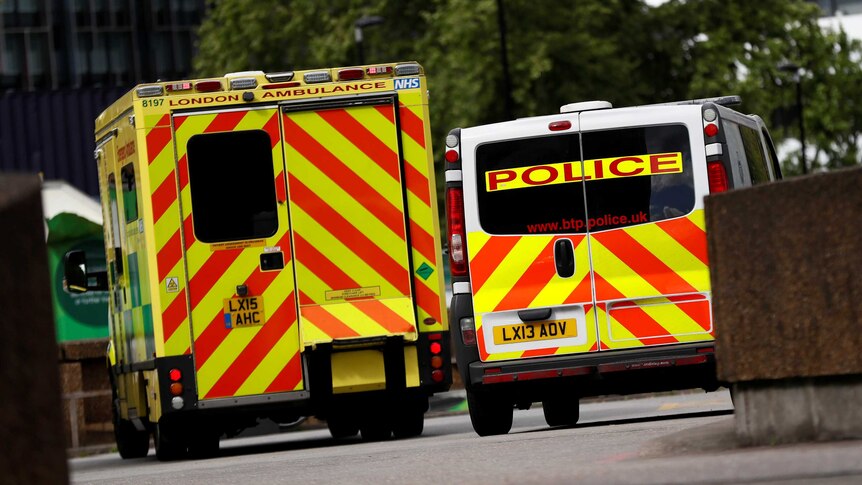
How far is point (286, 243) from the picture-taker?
14148 mm

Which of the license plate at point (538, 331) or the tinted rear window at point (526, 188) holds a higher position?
the tinted rear window at point (526, 188)

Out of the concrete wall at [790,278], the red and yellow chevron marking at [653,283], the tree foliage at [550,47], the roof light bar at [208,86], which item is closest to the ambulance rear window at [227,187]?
the roof light bar at [208,86]

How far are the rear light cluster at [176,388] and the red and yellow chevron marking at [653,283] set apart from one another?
3190 millimetres

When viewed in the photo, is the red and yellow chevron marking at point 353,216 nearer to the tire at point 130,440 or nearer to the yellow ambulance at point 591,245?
the yellow ambulance at point 591,245

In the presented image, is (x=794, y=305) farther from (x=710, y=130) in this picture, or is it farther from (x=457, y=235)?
(x=457, y=235)

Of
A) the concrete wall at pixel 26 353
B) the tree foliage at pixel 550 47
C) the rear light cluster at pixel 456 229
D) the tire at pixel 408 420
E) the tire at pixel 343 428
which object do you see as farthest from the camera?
the tree foliage at pixel 550 47

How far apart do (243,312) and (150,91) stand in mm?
1719

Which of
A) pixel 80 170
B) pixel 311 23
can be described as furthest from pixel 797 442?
pixel 80 170

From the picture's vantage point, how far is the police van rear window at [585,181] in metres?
12.5

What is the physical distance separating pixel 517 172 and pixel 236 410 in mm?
2922

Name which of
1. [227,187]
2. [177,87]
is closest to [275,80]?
[177,87]

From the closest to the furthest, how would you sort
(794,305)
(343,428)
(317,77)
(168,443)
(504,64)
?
1. (794,305)
2. (317,77)
3. (168,443)
4. (343,428)
5. (504,64)

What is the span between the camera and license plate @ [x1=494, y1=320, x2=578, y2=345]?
500 inches

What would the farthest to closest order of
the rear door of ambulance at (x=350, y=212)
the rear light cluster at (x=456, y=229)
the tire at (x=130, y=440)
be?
the tire at (x=130, y=440)
the rear door of ambulance at (x=350, y=212)
the rear light cluster at (x=456, y=229)
